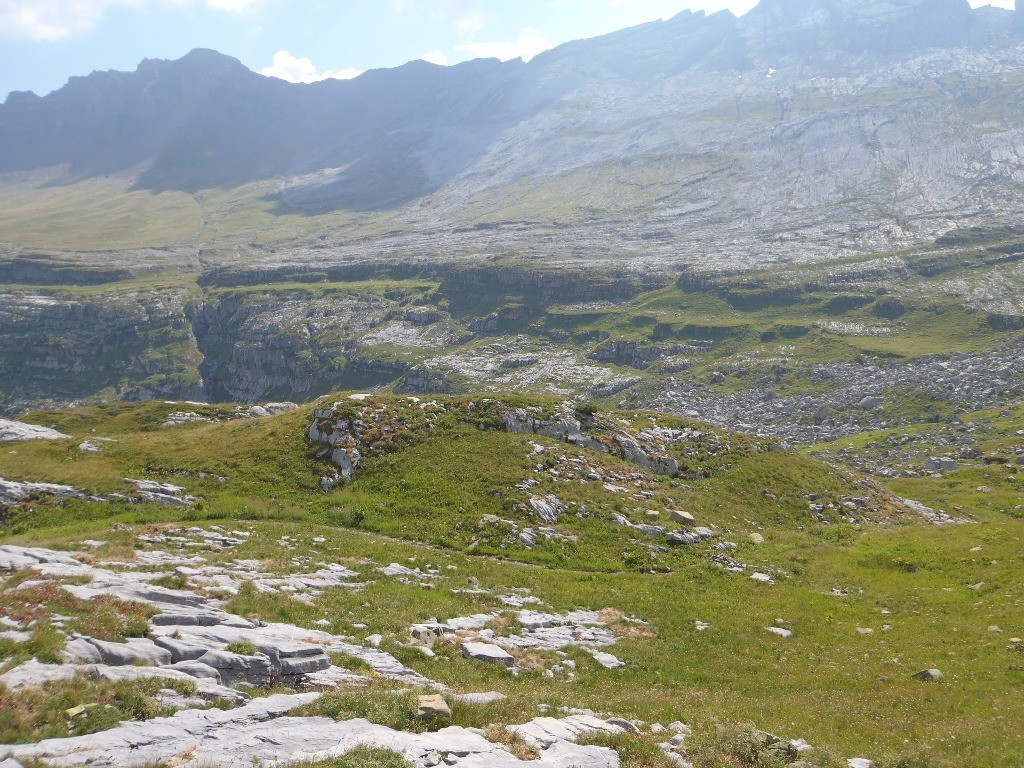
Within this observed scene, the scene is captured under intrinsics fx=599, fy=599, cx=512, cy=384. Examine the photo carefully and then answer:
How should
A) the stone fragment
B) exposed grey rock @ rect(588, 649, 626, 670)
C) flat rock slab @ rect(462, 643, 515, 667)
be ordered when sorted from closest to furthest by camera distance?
the stone fragment
flat rock slab @ rect(462, 643, 515, 667)
exposed grey rock @ rect(588, 649, 626, 670)

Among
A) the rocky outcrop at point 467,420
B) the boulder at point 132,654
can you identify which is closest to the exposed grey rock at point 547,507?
the rocky outcrop at point 467,420

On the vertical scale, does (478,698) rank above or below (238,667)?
below

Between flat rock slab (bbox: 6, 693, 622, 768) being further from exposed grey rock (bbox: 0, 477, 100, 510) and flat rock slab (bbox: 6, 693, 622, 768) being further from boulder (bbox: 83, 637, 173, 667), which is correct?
exposed grey rock (bbox: 0, 477, 100, 510)

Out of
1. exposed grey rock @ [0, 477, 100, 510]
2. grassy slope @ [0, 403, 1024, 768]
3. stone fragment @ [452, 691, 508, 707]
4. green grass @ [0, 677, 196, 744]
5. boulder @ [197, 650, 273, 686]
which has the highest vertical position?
green grass @ [0, 677, 196, 744]

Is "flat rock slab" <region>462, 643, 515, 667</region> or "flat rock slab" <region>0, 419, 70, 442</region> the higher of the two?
"flat rock slab" <region>0, 419, 70, 442</region>

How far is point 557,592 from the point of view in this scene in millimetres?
28766

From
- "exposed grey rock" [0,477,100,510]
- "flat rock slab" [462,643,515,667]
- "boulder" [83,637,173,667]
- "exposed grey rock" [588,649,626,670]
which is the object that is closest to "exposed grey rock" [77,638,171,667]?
"boulder" [83,637,173,667]

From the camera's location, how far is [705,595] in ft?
98.4

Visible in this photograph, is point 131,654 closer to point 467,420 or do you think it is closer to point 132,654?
point 132,654

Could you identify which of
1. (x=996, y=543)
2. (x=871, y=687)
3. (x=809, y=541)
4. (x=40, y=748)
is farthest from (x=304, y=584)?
(x=996, y=543)

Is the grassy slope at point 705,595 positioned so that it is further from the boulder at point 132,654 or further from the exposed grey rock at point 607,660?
the boulder at point 132,654

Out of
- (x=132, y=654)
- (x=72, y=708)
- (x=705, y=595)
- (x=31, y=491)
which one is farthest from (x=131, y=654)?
(x=31, y=491)

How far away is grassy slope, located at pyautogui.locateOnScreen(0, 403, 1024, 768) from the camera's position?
58.7 feet

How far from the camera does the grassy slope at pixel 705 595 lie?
58.7ft
